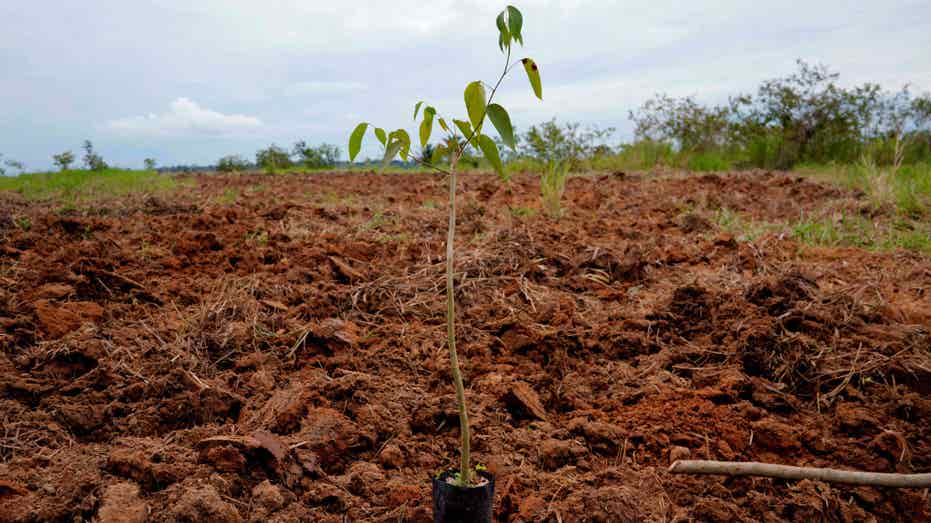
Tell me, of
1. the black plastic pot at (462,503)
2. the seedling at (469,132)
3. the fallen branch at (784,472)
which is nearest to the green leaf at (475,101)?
the seedling at (469,132)

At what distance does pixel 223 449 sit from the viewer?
61.6 inches

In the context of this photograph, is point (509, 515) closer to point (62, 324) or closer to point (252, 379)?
point (252, 379)

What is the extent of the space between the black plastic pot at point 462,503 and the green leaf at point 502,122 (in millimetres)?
662

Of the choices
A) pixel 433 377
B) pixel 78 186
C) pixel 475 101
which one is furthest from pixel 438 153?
pixel 78 186

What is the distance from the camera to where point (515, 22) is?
103cm

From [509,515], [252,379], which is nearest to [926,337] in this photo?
[509,515]

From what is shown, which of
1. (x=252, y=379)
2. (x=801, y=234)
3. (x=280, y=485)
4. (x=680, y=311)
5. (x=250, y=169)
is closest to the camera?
(x=280, y=485)

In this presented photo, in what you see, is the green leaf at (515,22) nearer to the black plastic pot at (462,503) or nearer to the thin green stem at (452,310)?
the thin green stem at (452,310)

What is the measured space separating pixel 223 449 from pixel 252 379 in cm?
46

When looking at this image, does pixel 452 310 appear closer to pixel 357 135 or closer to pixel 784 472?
pixel 357 135

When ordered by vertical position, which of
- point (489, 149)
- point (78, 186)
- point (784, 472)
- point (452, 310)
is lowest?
point (784, 472)

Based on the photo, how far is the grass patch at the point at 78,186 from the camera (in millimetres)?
5488

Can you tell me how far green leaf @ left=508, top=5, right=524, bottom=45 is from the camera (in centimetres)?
102

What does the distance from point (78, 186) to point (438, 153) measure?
242 inches
